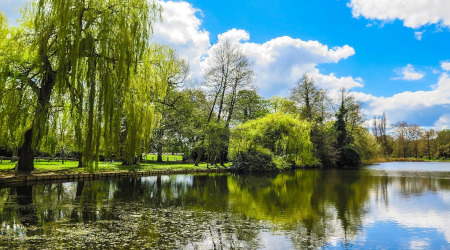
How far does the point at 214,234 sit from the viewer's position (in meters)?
7.17

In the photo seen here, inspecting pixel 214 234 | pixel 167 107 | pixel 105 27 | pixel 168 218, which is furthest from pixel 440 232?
pixel 167 107

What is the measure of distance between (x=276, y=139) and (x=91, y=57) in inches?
926

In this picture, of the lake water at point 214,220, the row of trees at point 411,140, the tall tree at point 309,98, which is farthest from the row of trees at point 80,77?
the row of trees at point 411,140

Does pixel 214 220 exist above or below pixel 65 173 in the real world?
below

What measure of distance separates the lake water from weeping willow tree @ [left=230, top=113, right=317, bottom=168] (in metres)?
15.7

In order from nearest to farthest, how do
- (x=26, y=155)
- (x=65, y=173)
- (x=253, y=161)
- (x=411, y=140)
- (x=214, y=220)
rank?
(x=214, y=220), (x=26, y=155), (x=65, y=173), (x=253, y=161), (x=411, y=140)

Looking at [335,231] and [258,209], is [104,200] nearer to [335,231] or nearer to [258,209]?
[258,209]

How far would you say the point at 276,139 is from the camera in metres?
32.2

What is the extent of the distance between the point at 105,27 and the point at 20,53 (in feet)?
15.2

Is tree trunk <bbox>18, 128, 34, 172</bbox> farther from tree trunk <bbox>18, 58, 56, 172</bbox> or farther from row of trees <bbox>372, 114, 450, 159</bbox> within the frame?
row of trees <bbox>372, 114, 450, 159</bbox>

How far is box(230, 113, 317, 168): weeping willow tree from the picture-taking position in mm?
29250

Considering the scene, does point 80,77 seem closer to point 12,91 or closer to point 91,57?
point 91,57

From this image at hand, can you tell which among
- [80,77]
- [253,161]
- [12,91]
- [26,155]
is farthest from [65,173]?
[253,161]

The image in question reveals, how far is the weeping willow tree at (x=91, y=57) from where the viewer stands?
11.3m
